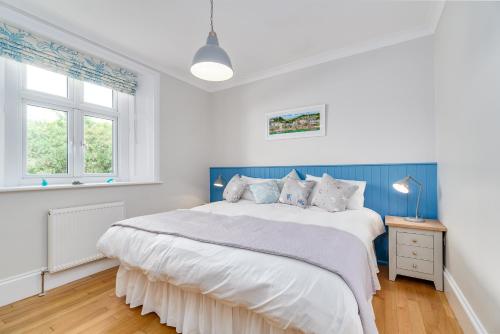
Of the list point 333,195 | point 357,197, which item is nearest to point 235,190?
point 333,195

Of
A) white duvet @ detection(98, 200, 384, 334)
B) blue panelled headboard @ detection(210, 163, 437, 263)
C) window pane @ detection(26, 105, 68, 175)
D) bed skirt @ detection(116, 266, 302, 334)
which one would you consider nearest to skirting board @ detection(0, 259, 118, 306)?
bed skirt @ detection(116, 266, 302, 334)

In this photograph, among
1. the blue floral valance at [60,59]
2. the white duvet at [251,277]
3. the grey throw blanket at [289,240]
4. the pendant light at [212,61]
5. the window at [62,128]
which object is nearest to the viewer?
the white duvet at [251,277]

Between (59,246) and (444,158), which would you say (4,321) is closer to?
(59,246)

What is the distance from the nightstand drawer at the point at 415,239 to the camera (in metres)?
2.00

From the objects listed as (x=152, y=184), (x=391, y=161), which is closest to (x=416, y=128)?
(x=391, y=161)

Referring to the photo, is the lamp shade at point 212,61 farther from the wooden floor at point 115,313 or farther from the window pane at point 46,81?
the wooden floor at point 115,313

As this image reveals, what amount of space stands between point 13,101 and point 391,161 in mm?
3898

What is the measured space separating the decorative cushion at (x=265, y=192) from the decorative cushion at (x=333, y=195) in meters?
0.49

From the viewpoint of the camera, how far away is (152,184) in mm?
3008

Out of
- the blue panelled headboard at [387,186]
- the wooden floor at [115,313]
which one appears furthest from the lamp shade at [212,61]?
the wooden floor at [115,313]

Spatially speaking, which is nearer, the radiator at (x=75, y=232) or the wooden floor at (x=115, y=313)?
the wooden floor at (x=115, y=313)

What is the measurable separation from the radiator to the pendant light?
1.85 m

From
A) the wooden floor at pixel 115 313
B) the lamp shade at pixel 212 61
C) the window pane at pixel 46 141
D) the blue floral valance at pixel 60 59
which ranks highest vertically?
the blue floral valance at pixel 60 59

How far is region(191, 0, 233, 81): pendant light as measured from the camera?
1.63m
